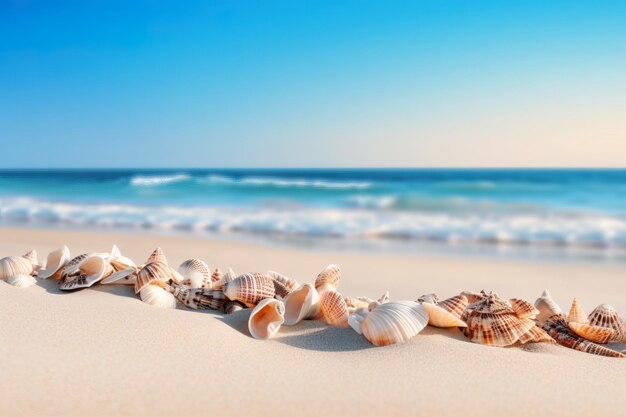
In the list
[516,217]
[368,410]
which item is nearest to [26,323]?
[368,410]

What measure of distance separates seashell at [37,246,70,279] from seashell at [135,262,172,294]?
47cm

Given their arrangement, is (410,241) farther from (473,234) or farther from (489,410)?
(489,410)

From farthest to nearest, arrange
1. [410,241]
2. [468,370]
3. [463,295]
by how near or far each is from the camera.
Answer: [410,241]
[463,295]
[468,370]

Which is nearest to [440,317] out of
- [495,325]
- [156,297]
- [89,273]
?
[495,325]

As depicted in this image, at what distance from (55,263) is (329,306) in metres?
1.51

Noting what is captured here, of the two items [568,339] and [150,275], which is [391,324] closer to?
[568,339]

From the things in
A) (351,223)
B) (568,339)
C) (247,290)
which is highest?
(247,290)

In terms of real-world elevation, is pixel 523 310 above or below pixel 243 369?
above

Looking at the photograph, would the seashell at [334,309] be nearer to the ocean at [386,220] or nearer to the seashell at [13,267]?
the seashell at [13,267]

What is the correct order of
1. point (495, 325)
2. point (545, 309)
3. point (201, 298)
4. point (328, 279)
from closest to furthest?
1. point (495, 325)
2. point (201, 298)
3. point (545, 309)
4. point (328, 279)

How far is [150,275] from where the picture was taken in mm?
2531

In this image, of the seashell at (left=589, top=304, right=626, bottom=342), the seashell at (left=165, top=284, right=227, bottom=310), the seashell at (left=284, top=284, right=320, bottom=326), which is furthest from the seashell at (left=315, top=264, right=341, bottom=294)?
the seashell at (left=589, top=304, right=626, bottom=342)

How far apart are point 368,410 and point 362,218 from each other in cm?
967

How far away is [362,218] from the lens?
439 inches
